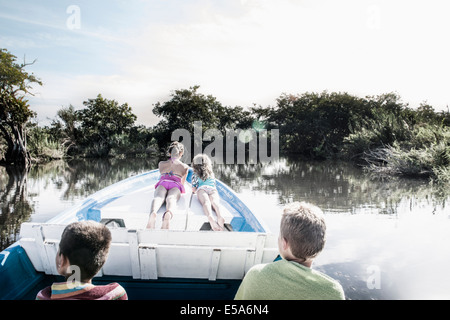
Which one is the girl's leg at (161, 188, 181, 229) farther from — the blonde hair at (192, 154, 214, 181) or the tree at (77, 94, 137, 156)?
the tree at (77, 94, 137, 156)

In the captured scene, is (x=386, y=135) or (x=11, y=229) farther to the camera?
(x=386, y=135)

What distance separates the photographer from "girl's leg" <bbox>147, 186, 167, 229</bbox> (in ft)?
11.9

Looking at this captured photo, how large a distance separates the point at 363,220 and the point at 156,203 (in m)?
3.63

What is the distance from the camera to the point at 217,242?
263cm

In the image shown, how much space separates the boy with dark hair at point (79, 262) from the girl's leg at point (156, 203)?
6.65 ft

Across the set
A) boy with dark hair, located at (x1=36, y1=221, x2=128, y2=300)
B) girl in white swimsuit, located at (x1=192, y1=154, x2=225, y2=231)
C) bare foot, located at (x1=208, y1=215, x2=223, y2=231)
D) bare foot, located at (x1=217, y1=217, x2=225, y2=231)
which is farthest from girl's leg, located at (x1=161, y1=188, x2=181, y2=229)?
boy with dark hair, located at (x1=36, y1=221, x2=128, y2=300)

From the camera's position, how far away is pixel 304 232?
5.11 feet

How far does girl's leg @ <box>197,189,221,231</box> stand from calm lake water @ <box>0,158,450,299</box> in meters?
0.54

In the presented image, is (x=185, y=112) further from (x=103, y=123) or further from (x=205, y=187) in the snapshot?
(x=205, y=187)

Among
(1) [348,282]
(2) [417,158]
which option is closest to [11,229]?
(1) [348,282]

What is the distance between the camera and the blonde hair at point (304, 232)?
→ 155cm

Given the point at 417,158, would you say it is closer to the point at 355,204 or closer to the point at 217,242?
the point at 355,204

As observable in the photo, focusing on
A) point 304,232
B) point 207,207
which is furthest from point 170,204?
point 304,232
